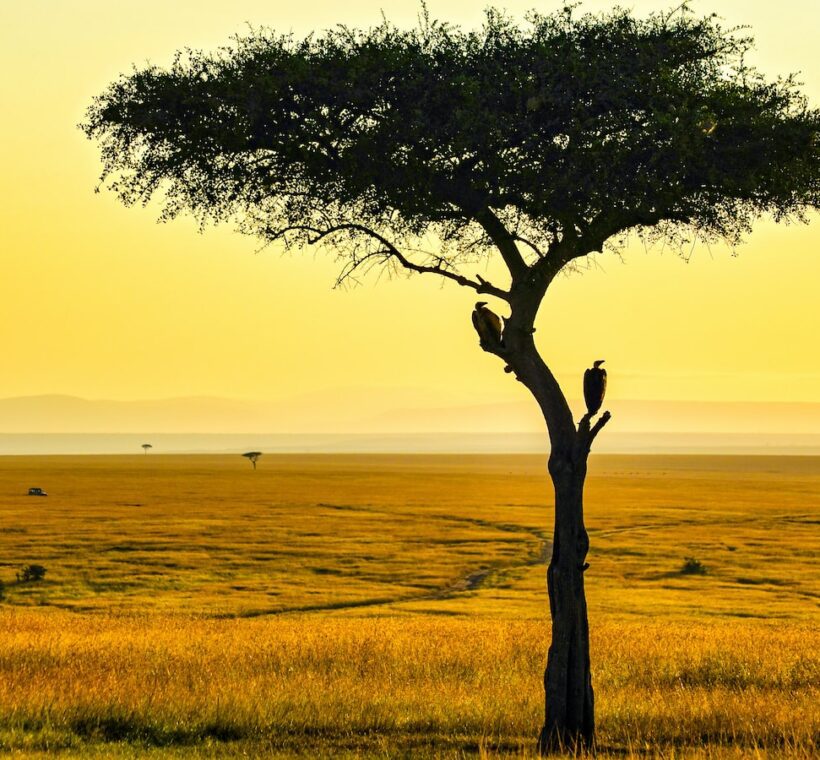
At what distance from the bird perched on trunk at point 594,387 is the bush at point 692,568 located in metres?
53.1

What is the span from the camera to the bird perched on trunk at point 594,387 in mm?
16328

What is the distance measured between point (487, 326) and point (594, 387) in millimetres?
1896

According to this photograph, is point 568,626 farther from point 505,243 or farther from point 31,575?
point 31,575

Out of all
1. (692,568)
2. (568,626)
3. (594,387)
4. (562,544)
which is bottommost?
(692,568)

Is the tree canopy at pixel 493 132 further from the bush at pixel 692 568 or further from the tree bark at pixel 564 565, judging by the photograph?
the bush at pixel 692 568

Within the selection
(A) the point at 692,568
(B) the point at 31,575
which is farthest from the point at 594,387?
(A) the point at 692,568

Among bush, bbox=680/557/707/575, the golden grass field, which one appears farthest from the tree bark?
bush, bbox=680/557/707/575

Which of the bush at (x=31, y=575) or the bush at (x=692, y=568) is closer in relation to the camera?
the bush at (x=31, y=575)

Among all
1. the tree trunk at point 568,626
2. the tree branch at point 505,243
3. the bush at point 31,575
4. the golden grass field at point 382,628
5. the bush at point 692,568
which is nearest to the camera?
the tree trunk at point 568,626

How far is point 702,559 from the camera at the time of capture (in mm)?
73812

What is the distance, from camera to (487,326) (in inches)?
629

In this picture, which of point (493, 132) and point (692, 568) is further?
point (692, 568)

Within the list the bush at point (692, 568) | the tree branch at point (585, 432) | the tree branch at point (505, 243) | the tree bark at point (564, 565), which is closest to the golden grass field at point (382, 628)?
the tree bark at point (564, 565)

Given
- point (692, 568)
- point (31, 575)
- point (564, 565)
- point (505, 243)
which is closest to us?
point (564, 565)
